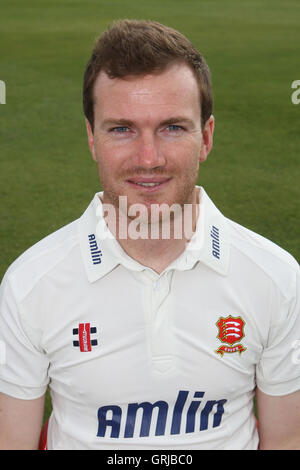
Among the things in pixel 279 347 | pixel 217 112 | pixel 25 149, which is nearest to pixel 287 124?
pixel 217 112

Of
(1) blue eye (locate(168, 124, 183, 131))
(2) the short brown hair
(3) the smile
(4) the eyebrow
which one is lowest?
(3) the smile

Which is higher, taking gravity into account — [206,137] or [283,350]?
[206,137]

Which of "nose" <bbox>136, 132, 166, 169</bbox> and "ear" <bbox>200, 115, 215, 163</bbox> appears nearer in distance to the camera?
"nose" <bbox>136, 132, 166, 169</bbox>

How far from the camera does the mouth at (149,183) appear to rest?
5.05 ft

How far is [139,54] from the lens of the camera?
1509 millimetres

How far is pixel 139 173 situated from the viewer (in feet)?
5.03

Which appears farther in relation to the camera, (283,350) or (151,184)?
(283,350)

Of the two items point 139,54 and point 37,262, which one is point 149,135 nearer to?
point 139,54

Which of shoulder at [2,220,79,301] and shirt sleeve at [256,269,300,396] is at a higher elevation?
shoulder at [2,220,79,301]

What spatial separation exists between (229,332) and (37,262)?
1.57ft

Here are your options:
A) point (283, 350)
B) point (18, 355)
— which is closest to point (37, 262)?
point (18, 355)

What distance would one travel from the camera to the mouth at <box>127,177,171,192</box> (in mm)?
1538

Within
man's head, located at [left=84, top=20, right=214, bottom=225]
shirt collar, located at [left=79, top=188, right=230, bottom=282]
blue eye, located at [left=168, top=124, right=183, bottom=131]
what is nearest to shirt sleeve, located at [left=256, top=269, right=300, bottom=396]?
shirt collar, located at [left=79, top=188, right=230, bottom=282]

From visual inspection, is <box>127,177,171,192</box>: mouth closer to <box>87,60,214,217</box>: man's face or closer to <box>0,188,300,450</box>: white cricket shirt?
<box>87,60,214,217</box>: man's face
